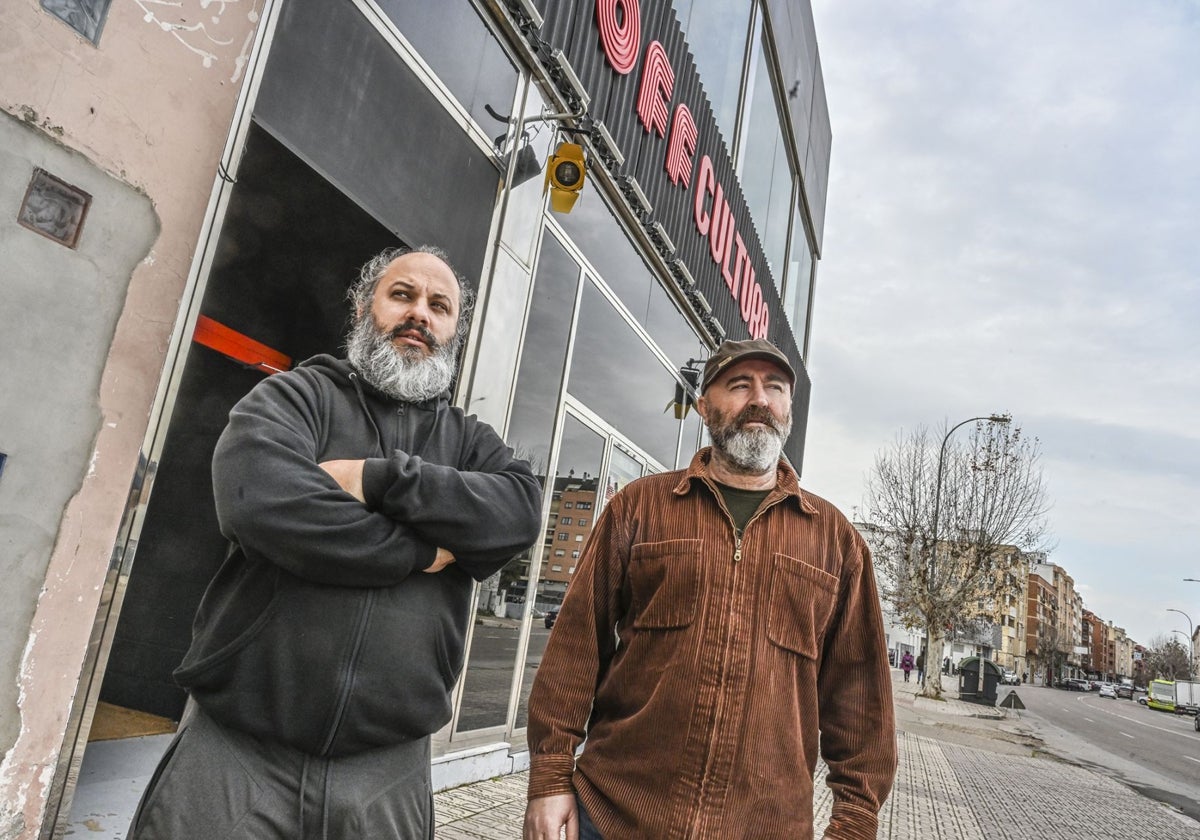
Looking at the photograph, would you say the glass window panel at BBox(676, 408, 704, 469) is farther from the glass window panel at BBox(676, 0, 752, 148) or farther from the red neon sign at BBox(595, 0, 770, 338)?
the glass window panel at BBox(676, 0, 752, 148)

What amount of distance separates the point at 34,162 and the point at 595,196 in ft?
15.6

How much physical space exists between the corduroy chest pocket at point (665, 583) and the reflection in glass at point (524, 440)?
9.88ft

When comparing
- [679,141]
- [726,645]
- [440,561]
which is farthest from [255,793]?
[679,141]

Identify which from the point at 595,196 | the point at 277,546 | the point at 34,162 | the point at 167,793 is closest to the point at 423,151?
the point at 34,162

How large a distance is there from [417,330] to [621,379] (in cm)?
599

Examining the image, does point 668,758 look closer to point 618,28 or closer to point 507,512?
point 507,512

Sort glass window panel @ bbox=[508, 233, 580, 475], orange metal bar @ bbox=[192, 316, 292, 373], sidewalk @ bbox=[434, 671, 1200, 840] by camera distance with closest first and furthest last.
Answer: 1. orange metal bar @ bbox=[192, 316, 292, 373]
2. sidewalk @ bbox=[434, 671, 1200, 840]
3. glass window panel @ bbox=[508, 233, 580, 475]

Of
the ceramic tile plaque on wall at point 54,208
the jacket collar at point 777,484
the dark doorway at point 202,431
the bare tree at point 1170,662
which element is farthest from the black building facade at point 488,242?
the bare tree at point 1170,662

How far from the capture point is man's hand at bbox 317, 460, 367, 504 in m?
1.62

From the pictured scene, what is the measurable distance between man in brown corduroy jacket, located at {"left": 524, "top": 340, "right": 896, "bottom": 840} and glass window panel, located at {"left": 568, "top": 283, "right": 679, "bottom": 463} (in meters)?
4.28

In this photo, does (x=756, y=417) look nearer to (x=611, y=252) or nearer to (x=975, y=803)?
(x=611, y=252)

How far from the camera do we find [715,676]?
2.01 m

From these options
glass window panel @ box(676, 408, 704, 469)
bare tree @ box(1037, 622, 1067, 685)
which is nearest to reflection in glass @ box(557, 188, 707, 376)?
glass window panel @ box(676, 408, 704, 469)

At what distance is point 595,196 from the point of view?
21.7 ft
